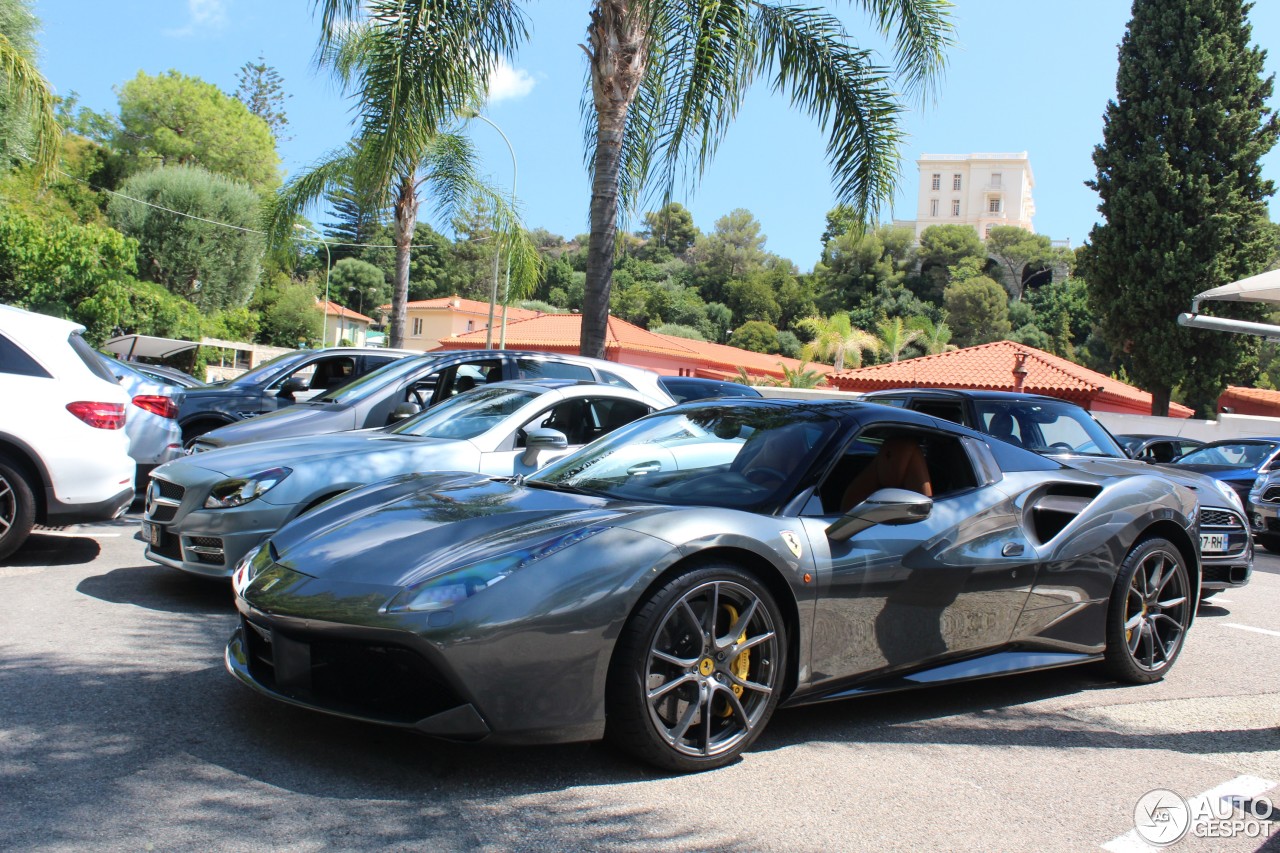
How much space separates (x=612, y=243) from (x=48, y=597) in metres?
7.28

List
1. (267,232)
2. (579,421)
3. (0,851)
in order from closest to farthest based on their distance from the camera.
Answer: (0,851)
(579,421)
(267,232)

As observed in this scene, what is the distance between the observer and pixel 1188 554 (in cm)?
538

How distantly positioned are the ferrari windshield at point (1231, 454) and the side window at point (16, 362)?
44.2 ft

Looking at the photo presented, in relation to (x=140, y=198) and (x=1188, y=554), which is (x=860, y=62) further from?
(x=140, y=198)

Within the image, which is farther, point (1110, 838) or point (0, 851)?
point (1110, 838)

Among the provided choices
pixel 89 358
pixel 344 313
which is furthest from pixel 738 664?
pixel 344 313

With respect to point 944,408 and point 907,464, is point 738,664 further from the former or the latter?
point 944,408

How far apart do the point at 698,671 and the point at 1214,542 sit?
5290 mm

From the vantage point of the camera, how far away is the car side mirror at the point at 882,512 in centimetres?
390

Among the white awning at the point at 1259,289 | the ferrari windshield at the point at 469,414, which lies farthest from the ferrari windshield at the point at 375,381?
the white awning at the point at 1259,289

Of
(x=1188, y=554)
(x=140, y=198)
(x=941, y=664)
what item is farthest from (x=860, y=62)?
(x=140, y=198)

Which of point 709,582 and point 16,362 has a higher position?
point 16,362

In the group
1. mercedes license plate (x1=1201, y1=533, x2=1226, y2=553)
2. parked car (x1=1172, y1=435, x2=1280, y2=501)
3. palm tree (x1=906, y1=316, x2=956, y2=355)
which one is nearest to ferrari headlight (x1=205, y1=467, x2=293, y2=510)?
mercedes license plate (x1=1201, y1=533, x2=1226, y2=553)

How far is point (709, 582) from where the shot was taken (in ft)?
11.8
